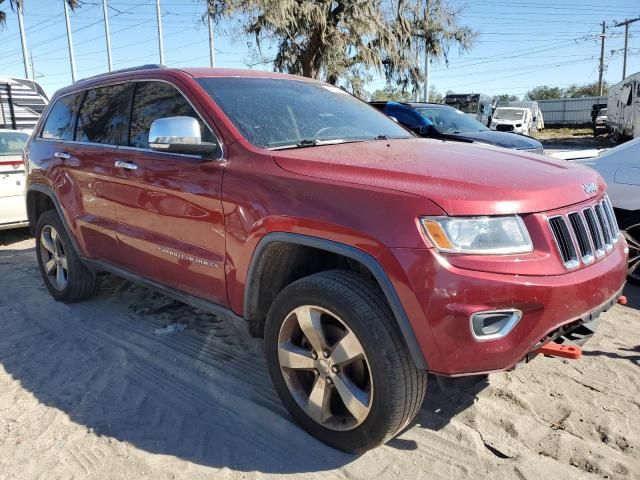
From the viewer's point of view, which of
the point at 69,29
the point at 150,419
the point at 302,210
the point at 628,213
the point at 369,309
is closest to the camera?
the point at 369,309

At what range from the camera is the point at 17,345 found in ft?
13.4

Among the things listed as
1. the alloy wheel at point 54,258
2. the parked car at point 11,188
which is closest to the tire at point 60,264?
the alloy wheel at point 54,258

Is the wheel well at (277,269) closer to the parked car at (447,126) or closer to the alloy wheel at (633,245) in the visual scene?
the alloy wheel at (633,245)

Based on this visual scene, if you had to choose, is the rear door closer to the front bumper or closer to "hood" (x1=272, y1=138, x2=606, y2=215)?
"hood" (x1=272, y1=138, x2=606, y2=215)

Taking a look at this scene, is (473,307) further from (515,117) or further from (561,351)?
(515,117)

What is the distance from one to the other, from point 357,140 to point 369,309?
4.50 feet

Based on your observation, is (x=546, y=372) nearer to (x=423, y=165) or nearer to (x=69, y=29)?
(x=423, y=165)

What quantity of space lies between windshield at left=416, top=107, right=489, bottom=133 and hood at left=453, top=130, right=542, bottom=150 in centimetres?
49

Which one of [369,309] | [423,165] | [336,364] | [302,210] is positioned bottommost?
[336,364]

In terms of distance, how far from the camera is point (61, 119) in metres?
4.76

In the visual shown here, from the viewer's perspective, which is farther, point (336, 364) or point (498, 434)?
point (498, 434)

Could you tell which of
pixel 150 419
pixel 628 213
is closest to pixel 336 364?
pixel 150 419

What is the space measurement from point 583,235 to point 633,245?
2638 millimetres

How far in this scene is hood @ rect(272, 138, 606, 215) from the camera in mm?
2279
